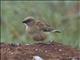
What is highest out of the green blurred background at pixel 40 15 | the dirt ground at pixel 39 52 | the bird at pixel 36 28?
the bird at pixel 36 28

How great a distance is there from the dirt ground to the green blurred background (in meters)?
2.47

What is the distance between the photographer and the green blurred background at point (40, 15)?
7949 mm

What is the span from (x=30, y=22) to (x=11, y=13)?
367 centimetres

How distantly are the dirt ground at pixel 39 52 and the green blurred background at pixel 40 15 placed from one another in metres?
2.47

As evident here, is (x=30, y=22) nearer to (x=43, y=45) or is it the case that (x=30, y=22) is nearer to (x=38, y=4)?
(x=43, y=45)

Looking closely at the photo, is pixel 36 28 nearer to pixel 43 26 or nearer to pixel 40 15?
pixel 43 26

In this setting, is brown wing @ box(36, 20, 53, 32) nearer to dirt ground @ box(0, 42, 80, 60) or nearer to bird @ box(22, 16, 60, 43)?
bird @ box(22, 16, 60, 43)

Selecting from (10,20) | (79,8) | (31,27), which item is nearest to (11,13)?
(10,20)

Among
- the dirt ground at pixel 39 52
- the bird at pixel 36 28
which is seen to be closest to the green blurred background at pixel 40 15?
the bird at pixel 36 28

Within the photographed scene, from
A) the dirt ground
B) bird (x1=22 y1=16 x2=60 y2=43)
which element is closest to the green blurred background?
bird (x1=22 y1=16 x2=60 y2=43)

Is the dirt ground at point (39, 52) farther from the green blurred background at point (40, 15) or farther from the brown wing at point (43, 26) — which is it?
the green blurred background at point (40, 15)

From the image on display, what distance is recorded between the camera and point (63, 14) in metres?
9.21

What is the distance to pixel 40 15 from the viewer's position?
843 centimetres

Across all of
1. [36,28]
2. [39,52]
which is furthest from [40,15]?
[39,52]
